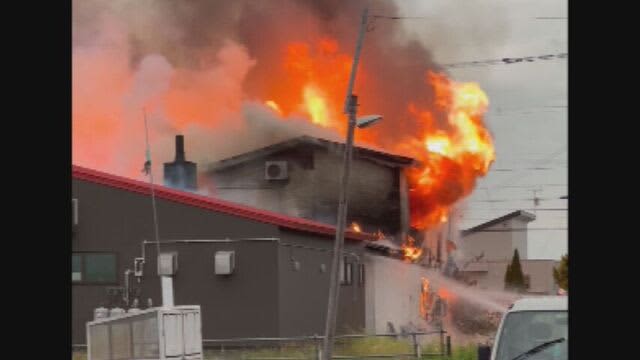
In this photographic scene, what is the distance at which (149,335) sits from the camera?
12.6 m

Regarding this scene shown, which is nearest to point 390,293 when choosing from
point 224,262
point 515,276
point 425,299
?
point 425,299

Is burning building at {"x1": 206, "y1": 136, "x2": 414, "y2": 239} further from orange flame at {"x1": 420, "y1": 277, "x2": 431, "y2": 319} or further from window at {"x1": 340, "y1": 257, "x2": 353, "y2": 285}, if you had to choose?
orange flame at {"x1": 420, "y1": 277, "x2": 431, "y2": 319}

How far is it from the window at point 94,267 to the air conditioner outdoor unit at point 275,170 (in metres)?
1.95

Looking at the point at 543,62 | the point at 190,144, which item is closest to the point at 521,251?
the point at 543,62

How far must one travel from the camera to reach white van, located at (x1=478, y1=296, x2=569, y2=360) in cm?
770

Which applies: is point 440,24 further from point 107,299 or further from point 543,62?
point 107,299

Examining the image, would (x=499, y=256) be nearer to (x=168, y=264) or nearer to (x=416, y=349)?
(x=416, y=349)

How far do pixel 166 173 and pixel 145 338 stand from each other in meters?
1.87

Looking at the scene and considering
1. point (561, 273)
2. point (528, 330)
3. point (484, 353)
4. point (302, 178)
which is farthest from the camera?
point (302, 178)

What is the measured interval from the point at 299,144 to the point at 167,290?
2.17 meters

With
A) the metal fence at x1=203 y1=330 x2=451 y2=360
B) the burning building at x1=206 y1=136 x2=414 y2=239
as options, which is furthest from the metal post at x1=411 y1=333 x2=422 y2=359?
the burning building at x1=206 y1=136 x2=414 y2=239

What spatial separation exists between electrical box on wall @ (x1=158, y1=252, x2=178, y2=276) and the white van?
250 inches

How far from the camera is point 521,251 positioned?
515 inches

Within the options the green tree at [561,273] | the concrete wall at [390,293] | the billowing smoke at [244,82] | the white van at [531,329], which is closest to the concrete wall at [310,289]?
the concrete wall at [390,293]
